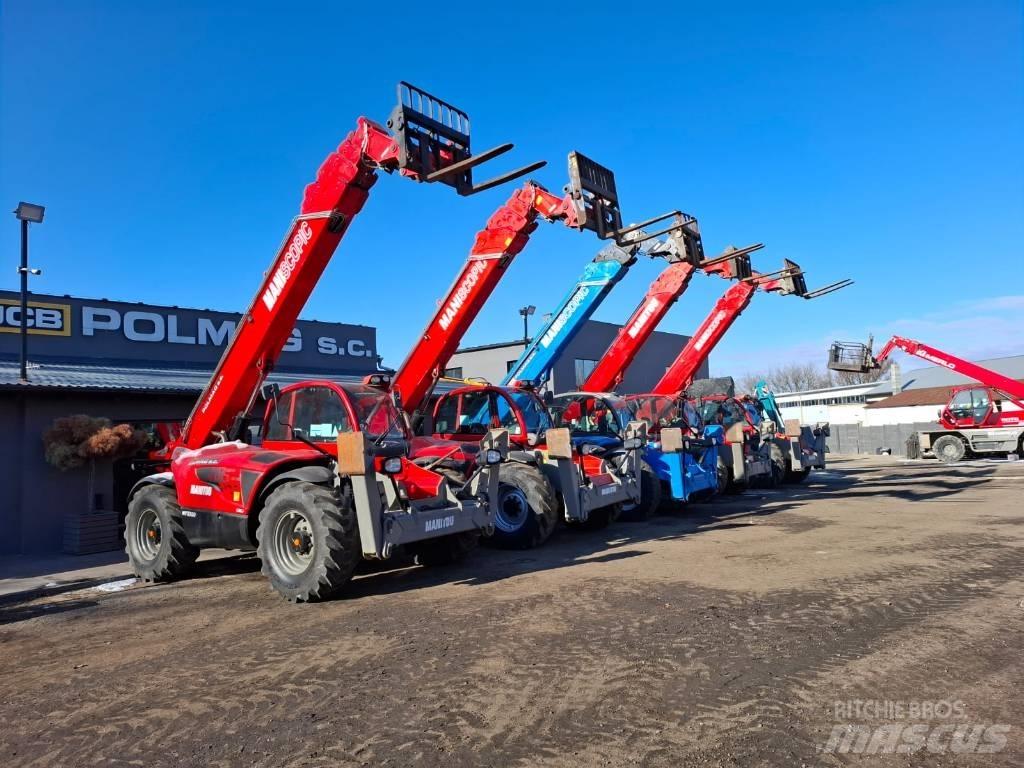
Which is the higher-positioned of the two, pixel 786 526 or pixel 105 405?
pixel 105 405

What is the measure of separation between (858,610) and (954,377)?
55579 mm

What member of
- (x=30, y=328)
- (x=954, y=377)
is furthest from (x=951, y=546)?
(x=954, y=377)

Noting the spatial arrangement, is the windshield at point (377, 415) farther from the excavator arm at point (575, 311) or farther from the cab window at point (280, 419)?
the excavator arm at point (575, 311)

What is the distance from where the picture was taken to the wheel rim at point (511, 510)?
9.41m

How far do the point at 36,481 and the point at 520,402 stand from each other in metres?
8.00

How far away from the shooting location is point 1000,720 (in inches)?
145

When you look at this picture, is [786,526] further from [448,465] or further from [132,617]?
[132,617]

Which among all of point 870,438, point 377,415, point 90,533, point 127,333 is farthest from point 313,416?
point 870,438

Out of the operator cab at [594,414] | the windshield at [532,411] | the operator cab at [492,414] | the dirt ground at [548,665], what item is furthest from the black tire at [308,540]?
the operator cab at [594,414]

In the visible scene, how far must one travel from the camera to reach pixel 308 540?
7.00 meters

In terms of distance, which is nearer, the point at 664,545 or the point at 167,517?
the point at 167,517

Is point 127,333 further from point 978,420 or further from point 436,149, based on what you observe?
point 978,420

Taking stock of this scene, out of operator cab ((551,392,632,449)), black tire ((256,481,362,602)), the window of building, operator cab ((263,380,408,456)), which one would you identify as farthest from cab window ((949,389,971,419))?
black tire ((256,481,362,602))

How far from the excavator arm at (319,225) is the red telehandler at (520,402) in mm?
2217
